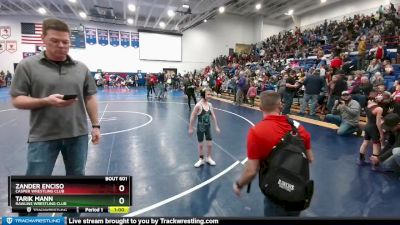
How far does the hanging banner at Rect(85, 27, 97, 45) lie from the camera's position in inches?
1305

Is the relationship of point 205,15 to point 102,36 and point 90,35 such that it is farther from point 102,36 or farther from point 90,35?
point 90,35

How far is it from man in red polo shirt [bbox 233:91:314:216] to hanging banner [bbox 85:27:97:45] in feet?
114

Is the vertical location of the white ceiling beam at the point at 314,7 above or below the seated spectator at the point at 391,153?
above

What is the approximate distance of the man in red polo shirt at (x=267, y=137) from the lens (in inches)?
92.5

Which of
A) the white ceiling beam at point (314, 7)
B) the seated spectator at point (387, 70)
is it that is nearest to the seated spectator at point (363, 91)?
the seated spectator at point (387, 70)

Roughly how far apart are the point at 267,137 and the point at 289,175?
0.36 meters

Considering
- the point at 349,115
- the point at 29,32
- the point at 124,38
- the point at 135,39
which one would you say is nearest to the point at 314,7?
the point at 135,39

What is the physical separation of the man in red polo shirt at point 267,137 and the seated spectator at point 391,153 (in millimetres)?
3957

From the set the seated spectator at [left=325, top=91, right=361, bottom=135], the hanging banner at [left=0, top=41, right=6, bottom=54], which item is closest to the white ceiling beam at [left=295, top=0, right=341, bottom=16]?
the seated spectator at [left=325, top=91, right=361, bottom=135]

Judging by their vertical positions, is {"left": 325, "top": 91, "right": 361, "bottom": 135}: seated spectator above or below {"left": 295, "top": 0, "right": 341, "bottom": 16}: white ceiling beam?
below

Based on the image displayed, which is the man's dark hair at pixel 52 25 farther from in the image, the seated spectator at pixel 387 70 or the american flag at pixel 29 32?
the american flag at pixel 29 32

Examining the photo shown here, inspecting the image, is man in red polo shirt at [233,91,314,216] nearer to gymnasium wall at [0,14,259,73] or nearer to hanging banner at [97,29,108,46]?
gymnasium wall at [0,14,259,73]

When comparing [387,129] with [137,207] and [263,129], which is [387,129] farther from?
[137,207]

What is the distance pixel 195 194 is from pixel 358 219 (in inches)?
141
